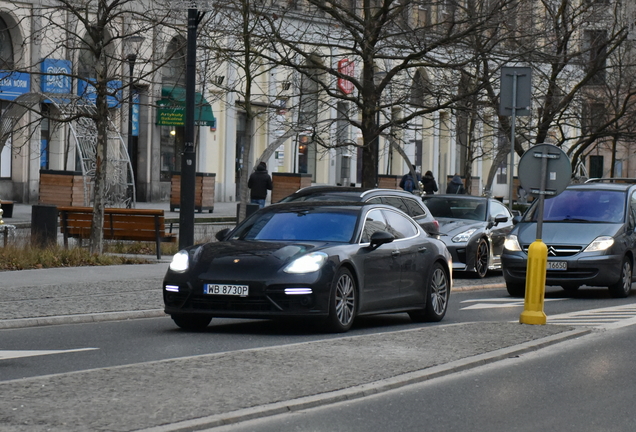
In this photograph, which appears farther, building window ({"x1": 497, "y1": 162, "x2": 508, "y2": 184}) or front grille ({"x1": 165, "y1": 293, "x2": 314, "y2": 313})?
building window ({"x1": 497, "y1": 162, "x2": 508, "y2": 184})

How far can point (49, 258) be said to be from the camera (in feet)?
64.4

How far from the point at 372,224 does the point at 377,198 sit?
18.5 ft

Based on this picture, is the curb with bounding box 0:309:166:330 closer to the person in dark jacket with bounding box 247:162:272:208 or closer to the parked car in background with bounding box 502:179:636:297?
the parked car in background with bounding box 502:179:636:297

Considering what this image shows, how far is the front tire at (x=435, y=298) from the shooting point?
14031 millimetres

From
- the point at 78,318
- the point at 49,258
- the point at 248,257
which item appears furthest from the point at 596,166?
the point at 248,257

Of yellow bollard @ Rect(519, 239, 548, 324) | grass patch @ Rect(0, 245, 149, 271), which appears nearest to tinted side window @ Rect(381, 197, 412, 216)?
grass patch @ Rect(0, 245, 149, 271)

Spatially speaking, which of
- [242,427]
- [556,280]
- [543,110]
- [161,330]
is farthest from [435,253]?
[543,110]

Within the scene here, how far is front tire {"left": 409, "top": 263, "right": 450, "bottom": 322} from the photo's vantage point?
46.0 ft

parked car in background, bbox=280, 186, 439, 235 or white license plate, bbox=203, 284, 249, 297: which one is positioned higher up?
parked car in background, bbox=280, 186, 439, 235

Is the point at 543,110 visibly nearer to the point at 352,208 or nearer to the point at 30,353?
the point at 352,208

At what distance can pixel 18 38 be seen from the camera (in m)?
42.1

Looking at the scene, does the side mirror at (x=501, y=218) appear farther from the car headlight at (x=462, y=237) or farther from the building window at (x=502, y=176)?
the building window at (x=502, y=176)

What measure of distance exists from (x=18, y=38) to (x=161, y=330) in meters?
31.4

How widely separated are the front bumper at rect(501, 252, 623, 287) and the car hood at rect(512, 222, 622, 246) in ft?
1.05
